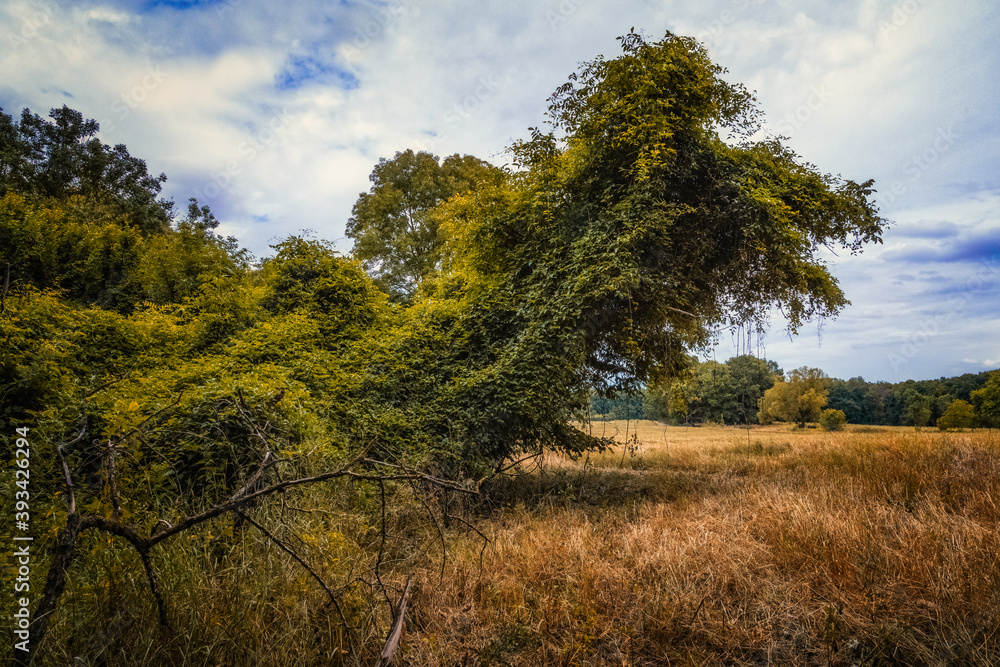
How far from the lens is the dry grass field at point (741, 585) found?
2838 millimetres

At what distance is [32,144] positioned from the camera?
19.9 metres

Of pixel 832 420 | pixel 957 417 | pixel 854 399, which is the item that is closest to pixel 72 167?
pixel 957 417

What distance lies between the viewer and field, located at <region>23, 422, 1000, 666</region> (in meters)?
2.63

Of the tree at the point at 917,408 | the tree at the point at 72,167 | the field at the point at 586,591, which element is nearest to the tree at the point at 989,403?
the tree at the point at 917,408

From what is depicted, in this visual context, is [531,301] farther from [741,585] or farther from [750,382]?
[750,382]

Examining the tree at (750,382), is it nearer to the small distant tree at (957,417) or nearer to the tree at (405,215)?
the small distant tree at (957,417)

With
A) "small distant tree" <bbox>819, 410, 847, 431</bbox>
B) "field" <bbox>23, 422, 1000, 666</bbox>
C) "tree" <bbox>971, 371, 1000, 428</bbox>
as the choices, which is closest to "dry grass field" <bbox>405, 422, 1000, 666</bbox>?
"field" <bbox>23, 422, 1000, 666</bbox>

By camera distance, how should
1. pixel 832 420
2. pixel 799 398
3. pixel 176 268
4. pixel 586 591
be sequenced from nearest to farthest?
pixel 586 591
pixel 176 268
pixel 832 420
pixel 799 398

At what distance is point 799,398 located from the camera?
141ft

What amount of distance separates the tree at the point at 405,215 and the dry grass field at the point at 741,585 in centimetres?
1712

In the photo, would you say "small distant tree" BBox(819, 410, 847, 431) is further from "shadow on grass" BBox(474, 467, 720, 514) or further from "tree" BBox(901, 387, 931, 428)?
"shadow on grass" BBox(474, 467, 720, 514)

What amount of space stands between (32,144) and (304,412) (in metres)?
Answer: 25.5

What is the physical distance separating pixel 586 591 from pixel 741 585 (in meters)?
1.26

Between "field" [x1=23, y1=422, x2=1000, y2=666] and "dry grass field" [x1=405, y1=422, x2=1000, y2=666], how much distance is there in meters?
0.02
